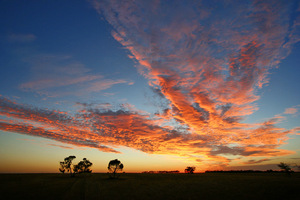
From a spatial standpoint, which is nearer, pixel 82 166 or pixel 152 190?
pixel 152 190

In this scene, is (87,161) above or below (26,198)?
above

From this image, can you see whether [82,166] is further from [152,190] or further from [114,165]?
[152,190]

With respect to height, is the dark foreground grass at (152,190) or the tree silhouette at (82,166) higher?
the tree silhouette at (82,166)

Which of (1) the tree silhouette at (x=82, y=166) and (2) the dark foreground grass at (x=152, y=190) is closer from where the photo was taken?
(2) the dark foreground grass at (x=152, y=190)

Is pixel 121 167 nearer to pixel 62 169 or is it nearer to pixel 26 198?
pixel 62 169

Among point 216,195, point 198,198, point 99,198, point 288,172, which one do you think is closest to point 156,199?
point 198,198

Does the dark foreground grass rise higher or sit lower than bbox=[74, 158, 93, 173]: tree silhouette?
lower

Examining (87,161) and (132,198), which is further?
(87,161)

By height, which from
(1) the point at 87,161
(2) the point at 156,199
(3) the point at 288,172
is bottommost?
(2) the point at 156,199

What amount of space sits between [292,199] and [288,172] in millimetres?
104751

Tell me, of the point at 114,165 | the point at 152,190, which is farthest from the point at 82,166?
the point at 152,190

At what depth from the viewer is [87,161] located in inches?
5468

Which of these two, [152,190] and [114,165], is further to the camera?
[114,165]

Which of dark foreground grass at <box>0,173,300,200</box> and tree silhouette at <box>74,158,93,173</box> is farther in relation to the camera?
tree silhouette at <box>74,158,93,173</box>
